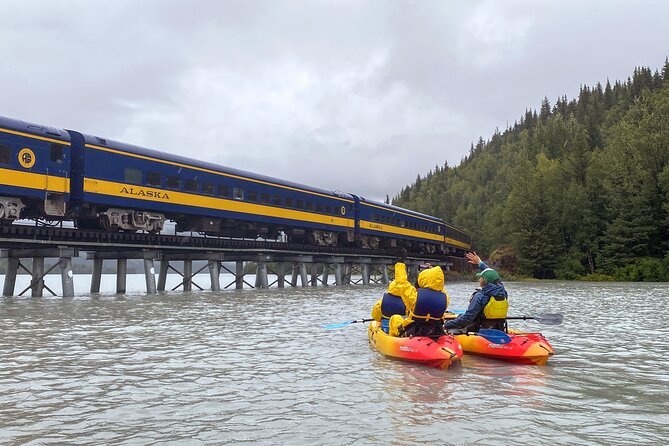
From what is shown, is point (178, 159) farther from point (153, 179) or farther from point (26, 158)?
point (26, 158)

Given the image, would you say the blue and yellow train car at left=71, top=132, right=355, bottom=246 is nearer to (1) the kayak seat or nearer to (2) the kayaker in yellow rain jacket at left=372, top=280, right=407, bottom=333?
(2) the kayaker in yellow rain jacket at left=372, top=280, right=407, bottom=333

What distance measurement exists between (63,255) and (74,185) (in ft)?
10.4

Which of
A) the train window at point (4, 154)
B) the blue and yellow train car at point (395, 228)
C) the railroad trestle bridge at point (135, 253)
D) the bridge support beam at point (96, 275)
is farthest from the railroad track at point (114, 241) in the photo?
the blue and yellow train car at point (395, 228)

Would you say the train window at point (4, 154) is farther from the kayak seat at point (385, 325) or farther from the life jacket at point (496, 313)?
the life jacket at point (496, 313)

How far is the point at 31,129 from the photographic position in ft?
72.9

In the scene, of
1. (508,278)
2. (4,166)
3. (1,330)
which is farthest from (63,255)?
(508,278)

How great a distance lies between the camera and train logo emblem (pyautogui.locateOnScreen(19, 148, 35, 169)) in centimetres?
2173

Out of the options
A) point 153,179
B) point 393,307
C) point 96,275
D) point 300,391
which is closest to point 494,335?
point 393,307

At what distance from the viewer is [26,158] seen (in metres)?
21.9

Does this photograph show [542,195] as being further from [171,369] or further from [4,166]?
[171,369]

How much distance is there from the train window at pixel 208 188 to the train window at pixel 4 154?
10296 mm

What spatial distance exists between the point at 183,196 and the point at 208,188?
6.40 ft

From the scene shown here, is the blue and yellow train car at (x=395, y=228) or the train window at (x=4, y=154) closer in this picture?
the train window at (x=4, y=154)

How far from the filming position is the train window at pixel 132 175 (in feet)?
84.6
